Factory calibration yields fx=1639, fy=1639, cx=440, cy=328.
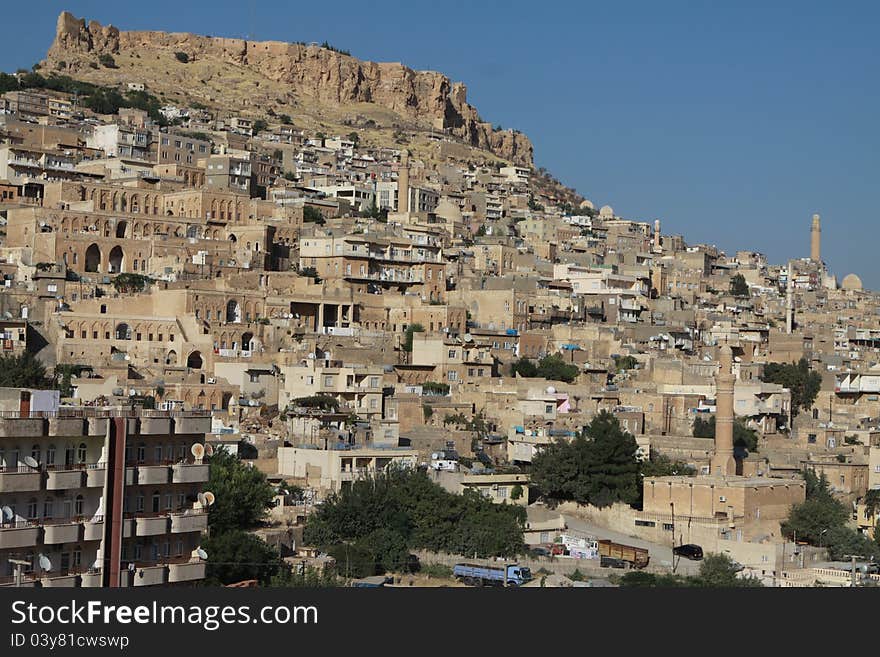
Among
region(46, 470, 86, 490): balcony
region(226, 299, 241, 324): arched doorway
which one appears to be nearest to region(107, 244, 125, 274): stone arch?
region(226, 299, 241, 324): arched doorway

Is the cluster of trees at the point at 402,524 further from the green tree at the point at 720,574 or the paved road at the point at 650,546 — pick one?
the green tree at the point at 720,574

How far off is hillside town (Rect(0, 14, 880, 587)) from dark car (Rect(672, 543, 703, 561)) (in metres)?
0.10

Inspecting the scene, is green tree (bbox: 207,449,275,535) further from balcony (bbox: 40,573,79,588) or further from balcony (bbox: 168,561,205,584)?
balcony (bbox: 40,573,79,588)

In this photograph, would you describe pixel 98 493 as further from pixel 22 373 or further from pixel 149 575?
pixel 22 373

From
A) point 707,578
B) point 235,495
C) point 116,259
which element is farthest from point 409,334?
point 707,578

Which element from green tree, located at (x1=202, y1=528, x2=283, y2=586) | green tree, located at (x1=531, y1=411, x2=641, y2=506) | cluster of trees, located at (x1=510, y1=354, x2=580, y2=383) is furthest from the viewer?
cluster of trees, located at (x1=510, y1=354, x2=580, y2=383)

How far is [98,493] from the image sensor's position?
23406mm

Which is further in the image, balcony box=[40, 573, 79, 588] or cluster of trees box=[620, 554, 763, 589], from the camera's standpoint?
cluster of trees box=[620, 554, 763, 589]

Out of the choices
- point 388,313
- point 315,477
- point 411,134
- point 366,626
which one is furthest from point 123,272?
point 411,134

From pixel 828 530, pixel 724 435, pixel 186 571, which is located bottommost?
pixel 186 571

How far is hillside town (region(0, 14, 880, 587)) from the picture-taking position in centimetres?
2483

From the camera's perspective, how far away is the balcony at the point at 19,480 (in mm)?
22031

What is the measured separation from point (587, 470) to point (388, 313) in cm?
1433

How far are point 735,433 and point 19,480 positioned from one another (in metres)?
23.9
